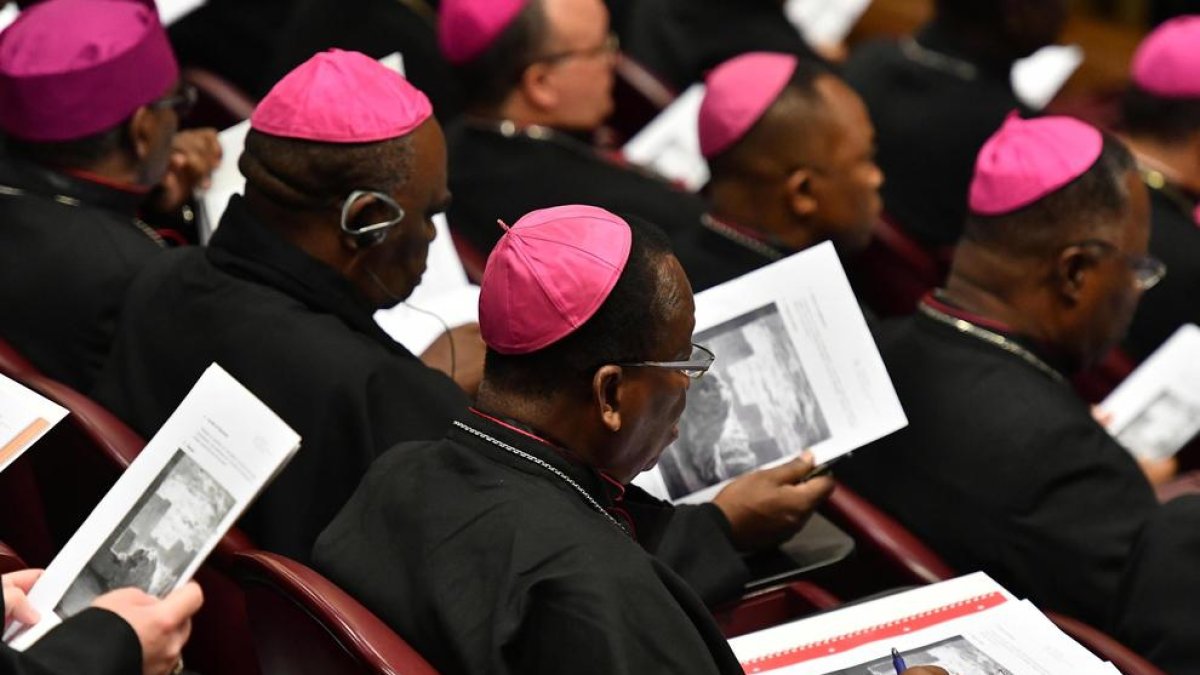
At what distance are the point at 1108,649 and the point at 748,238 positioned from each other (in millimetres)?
1409

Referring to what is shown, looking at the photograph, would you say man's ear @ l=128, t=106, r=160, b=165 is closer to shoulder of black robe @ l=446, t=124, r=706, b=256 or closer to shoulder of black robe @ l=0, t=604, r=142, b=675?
shoulder of black robe @ l=446, t=124, r=706, b=256

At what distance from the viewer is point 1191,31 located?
480 centimetres

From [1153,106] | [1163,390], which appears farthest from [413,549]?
[1153,106]

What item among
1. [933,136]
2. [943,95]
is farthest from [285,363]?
[943,95]

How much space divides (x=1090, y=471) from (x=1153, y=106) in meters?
2.05

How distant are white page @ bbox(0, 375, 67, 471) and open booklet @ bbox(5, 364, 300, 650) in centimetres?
15

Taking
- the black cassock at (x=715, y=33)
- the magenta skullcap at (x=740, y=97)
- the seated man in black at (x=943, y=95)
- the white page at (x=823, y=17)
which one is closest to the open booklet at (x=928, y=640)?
the magenta skullcap at (x=740, y=97)

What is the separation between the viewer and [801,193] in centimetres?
377

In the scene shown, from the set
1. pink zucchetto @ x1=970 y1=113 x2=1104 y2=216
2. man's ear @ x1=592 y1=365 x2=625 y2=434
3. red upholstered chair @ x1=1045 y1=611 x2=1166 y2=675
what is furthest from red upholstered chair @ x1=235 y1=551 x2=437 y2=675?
pink zucchetto @ x1=970 y1=113 x2=1104 y2=216

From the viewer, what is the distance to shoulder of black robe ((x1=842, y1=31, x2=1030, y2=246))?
16.5 feet

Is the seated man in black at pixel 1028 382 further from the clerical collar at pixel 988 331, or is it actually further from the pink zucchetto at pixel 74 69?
the pink zucchetto at pixel 74 69

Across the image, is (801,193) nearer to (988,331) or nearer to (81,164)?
(988,331)

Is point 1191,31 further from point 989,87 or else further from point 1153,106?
point 989,87

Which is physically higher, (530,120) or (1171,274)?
(530,120)
